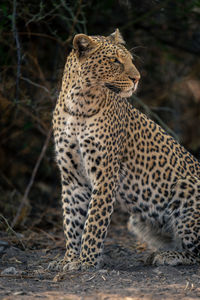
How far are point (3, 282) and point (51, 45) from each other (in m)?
5.42

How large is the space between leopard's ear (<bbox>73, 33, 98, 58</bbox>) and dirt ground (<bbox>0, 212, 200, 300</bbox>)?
7.16 ft

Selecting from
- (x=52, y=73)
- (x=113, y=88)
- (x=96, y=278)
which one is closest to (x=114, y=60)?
(x=113, y=88)

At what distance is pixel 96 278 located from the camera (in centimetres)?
459

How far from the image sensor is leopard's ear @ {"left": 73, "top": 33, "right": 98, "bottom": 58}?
509cm

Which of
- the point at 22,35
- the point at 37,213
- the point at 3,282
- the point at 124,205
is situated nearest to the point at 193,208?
the point at 124,205

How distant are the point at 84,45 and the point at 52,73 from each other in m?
3.57

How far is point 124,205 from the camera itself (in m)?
5.78

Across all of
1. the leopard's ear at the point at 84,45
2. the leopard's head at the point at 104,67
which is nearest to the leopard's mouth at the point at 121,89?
the leopard's head at the point at 104,67

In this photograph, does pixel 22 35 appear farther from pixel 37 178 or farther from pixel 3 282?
pixel 3 282

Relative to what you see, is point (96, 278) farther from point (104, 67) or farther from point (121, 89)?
point (104, 67)

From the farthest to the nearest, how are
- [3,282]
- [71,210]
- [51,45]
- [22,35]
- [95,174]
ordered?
[51,45]
[22,35]
[71,210]
[95,174]
[3,282]

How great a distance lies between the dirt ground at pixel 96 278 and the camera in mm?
4000

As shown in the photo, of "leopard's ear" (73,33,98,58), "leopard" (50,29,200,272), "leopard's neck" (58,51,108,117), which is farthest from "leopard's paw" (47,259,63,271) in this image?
"leopard's ear" (73,33,98,58)

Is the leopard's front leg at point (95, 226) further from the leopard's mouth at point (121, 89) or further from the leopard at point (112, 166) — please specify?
the leopard's mouth at point (121, 89)
